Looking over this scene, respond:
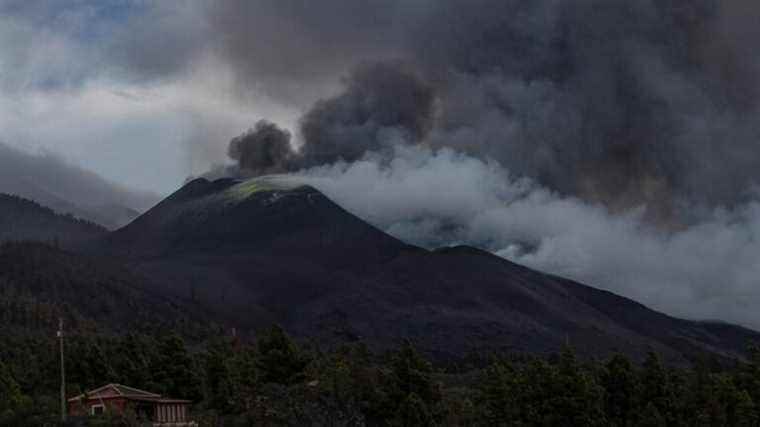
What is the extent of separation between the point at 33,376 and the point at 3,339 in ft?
120

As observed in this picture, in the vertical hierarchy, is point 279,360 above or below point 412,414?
above

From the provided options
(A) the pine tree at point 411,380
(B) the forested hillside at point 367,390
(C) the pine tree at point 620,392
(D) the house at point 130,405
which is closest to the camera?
(B) the forested hillside at point 367,390

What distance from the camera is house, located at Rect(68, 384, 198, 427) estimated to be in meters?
76.4

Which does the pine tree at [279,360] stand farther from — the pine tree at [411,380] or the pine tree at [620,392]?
the pine tree at [620,392]

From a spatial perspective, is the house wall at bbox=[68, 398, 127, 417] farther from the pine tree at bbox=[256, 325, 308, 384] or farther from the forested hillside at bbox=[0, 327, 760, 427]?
the pine tree at bbox=[256, 325, 308, 384]

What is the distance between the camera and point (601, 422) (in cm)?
8019

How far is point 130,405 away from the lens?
254 feet

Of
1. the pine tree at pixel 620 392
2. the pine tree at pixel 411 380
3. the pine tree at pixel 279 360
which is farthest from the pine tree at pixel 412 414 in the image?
the pine tree at pixel 620 392

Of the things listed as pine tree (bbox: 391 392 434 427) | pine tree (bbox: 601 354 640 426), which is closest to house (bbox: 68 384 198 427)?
pine tree (bbox: 391 392 434 427)

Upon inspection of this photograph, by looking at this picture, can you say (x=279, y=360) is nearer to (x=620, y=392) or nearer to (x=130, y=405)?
(x=130, y=405)

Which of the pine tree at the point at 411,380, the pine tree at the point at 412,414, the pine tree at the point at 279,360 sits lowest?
the pine tree at the point at 412,414

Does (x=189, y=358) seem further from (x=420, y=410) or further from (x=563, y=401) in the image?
(x=563, y=401)

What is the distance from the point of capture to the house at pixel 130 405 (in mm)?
76438

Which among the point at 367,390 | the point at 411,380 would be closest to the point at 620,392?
the point at 411,380
